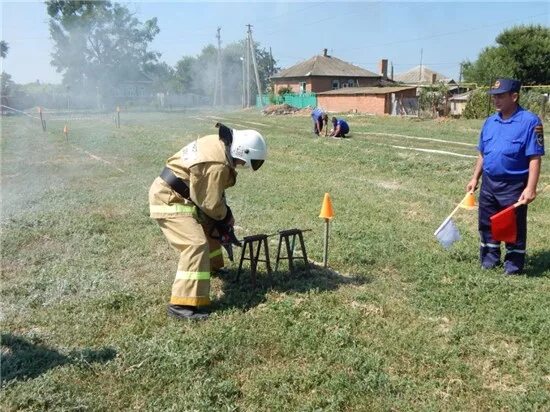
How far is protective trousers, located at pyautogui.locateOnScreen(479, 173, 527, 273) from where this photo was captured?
523cm

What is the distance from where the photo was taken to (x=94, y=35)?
2047 cm

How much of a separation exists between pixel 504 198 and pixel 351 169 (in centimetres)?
760

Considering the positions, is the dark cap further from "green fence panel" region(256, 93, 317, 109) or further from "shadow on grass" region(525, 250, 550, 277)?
"green fence panel" region(256, 93, 317, 109)

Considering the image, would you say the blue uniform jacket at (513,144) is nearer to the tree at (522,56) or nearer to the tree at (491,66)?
the tree at (491,66)

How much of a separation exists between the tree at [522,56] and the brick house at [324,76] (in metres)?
16.2

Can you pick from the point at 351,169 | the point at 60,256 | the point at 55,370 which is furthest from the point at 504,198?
the point at 351,169

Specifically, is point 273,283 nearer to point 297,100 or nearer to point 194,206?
point 194,206

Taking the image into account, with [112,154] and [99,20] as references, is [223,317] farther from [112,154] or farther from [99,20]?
[99,20]

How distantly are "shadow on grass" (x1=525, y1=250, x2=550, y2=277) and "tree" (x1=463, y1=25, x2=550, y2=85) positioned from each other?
4116 cm

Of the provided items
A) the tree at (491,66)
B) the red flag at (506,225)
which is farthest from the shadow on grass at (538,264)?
the tree at (491,66)

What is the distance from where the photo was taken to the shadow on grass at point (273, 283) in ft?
16.1

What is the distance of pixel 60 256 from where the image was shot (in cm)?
637

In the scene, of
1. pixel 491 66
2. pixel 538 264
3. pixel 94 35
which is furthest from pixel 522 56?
pixel 538 264

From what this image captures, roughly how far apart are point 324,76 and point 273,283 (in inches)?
2166
